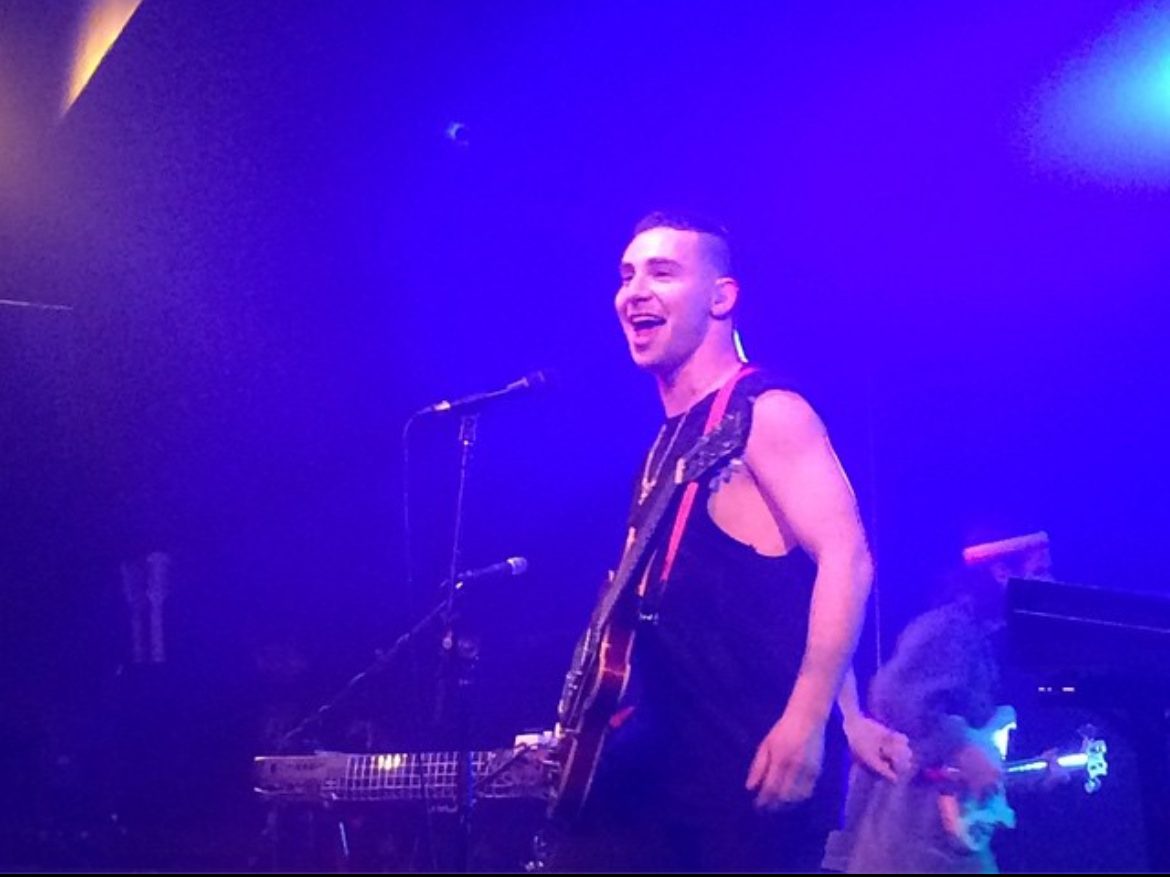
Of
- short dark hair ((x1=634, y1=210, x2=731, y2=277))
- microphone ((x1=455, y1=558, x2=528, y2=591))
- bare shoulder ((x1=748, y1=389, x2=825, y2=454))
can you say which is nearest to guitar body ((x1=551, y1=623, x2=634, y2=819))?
bare shoulder ((x1=748, y1=389, x2=825, y2=454))

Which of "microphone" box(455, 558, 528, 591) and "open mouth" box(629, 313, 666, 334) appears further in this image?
"microphone" box(455, 558, 528, 591)

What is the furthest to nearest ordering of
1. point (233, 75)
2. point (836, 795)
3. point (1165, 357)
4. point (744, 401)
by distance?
point (1165, 357) < point (233, 75) < point (744, 401) < point (836, 795)

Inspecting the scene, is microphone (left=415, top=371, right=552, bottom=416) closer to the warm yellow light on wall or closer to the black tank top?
the black tank top

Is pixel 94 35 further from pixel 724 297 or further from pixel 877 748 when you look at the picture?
pixel 877 748

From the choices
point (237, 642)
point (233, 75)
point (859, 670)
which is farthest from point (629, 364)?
point (237, 642)

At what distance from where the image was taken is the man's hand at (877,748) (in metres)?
2.77

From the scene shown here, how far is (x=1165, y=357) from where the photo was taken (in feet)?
15.5

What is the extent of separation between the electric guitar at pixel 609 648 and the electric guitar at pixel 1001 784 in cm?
195

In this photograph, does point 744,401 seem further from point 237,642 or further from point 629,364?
point 237,642

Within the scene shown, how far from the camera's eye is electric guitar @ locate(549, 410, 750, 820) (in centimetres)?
267

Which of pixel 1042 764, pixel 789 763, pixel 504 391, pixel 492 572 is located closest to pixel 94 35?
pixel 504 391

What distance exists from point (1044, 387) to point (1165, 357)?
0.46m

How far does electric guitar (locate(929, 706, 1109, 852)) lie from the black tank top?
193cm

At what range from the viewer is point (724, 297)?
3.34 m
